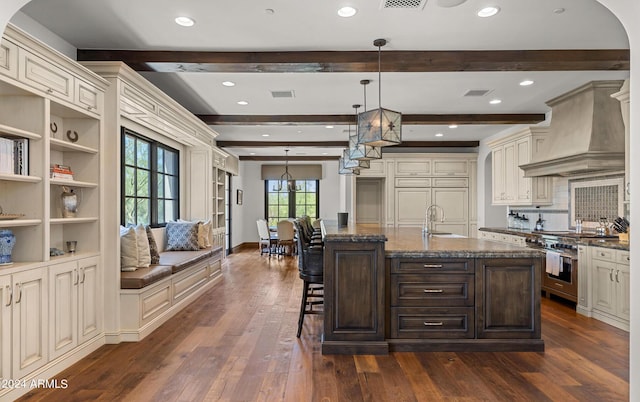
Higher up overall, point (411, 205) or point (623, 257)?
point (411, 205)

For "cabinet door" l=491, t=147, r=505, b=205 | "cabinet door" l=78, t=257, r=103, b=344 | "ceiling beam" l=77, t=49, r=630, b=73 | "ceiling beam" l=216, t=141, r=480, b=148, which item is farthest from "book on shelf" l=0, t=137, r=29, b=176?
"cabinet door" l=491, t=147, r=505, b=205

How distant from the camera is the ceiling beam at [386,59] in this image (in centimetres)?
380

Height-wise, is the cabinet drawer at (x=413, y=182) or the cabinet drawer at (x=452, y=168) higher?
the cabinet drawer at (x=452, y=168)

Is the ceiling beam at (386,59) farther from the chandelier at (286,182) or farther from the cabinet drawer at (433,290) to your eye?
the chandelier at (286,182)

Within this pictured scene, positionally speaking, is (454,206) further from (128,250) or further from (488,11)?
(128,250)

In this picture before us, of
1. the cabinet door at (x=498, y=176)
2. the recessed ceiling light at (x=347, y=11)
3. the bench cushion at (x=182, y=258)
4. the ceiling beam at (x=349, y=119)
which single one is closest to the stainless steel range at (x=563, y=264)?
the cabinet door at (x=498, y=176)

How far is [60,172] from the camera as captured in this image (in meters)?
3.14

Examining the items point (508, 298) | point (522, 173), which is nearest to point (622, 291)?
point (508, 298)

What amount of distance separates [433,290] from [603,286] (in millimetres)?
2274

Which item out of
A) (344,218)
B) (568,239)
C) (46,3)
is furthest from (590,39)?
(46,3)

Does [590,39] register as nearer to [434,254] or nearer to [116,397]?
[434,254]

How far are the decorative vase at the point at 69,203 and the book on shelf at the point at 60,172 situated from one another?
0.47 ft

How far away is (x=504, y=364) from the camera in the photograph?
3014 millimetres

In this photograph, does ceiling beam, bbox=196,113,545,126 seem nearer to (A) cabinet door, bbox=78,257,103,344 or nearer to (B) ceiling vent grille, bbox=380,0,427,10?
(B) ceiling vent grille, bbox=380,0,427,10
